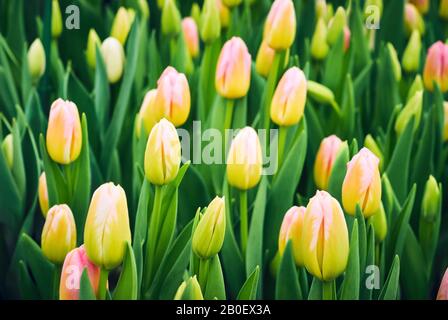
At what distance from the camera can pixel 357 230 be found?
0.68 metres

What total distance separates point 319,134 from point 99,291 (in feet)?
1.30

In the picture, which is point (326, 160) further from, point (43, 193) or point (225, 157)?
point (43, 193)

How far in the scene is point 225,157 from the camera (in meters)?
0.92

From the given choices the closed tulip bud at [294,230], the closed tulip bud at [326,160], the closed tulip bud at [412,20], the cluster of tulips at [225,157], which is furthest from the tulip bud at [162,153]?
the closed tulip bud at [412,20]

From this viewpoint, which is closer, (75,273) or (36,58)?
(75,273)

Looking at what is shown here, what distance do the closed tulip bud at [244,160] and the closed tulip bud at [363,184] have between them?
0.09 metres

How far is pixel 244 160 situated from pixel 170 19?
0.43 meters

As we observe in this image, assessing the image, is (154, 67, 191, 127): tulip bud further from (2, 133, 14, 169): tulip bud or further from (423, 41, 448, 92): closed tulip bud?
(423, 41, 448, 92): closed tulip bud

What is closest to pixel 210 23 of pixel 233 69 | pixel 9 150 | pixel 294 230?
pixel 233 69

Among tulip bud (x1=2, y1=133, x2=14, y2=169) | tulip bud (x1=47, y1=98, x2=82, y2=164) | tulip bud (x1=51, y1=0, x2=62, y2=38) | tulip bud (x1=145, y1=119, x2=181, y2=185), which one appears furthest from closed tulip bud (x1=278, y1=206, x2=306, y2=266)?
tulip bud (x1=51, y1=0, x2=62, y2=38)

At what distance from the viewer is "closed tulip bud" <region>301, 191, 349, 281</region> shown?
0.64 m

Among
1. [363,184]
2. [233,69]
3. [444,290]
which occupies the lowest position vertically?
[444,290]
